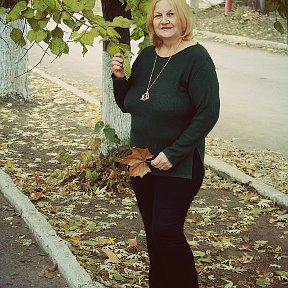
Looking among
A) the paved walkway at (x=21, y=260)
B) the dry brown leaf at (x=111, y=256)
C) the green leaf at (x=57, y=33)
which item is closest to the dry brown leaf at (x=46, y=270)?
the paved walkway at (x=21, y=260)

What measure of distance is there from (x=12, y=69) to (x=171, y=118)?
7385 mm

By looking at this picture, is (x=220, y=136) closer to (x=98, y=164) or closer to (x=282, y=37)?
(x=98, y=164)

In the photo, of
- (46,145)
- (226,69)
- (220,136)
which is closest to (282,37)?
(226,69)

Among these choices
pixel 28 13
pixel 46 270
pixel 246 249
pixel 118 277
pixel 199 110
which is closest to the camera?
pixel 199 110

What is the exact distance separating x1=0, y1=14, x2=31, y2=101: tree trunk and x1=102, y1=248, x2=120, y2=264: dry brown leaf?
5.85 m

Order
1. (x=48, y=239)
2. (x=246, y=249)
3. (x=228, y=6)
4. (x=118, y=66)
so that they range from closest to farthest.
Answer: (x=118, y=66) → (x=48, y=239) → (x=246, y=249) → (x=228, y=6)

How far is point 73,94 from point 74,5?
25.6ft

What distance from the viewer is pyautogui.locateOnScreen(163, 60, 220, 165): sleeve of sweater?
3086 mm

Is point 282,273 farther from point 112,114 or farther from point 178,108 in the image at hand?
point 112,114

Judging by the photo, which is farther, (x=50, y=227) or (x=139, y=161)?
(x=50, y=227)

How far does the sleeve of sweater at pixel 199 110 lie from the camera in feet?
10.1

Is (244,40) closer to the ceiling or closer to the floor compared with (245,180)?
closer to the floor

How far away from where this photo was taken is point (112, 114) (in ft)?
21.7

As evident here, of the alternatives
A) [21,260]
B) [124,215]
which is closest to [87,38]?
[21,260]
